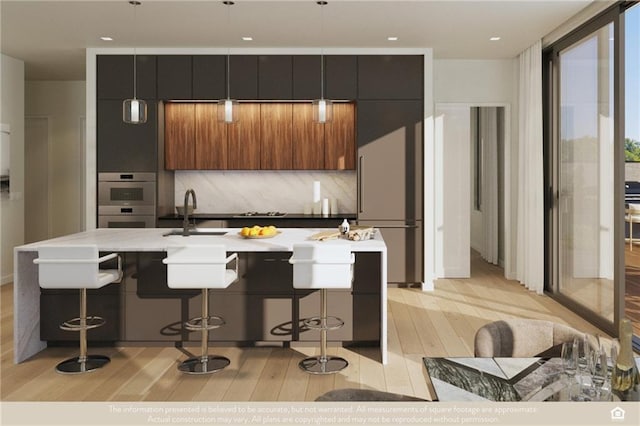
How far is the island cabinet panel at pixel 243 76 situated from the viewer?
6.57 meters

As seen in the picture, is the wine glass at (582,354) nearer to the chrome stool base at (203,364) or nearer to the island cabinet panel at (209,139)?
the chrome stool base at (203,364)

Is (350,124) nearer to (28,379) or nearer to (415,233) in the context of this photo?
(415,233)

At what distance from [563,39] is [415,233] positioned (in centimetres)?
265

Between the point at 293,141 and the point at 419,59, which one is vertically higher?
the point at 419,59

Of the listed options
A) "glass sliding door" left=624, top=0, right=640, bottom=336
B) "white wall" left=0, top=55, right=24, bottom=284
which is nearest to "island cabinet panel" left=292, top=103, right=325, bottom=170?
"glass sliding door" left=624, top=0, right=640, bottom=336

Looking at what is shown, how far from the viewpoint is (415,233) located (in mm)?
6602

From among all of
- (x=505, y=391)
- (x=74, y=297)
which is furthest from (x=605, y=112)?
(x=74, y=297)

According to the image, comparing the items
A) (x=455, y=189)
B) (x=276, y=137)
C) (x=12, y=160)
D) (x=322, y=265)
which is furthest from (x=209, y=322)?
(x=12, y=160)

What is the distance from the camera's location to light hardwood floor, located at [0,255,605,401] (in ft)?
11.2

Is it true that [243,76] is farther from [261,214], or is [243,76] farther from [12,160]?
[12,160]

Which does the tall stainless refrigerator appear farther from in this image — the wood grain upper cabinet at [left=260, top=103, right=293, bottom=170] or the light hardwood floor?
the light hardwood floor

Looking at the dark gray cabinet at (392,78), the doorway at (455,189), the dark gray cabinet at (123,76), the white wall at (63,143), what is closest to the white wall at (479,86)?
the doorway at (455,189)

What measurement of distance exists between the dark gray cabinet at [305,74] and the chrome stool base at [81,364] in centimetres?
380

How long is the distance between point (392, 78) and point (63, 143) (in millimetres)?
5281
